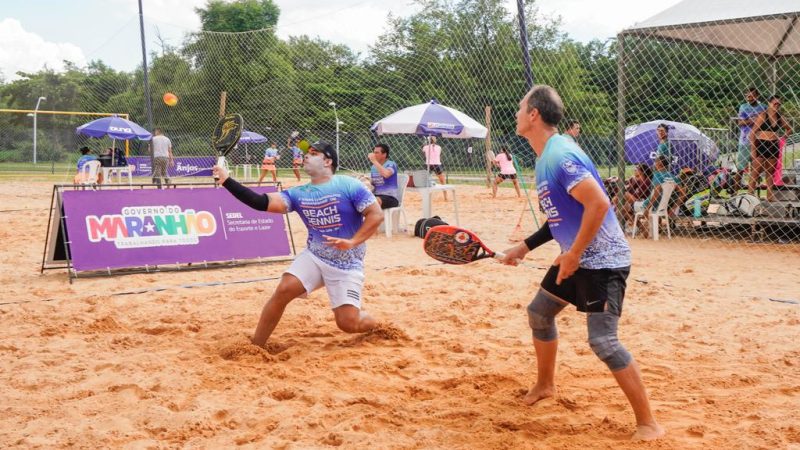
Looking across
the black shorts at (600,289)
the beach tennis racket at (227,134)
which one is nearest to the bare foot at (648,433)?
the black shorts at (600,289)

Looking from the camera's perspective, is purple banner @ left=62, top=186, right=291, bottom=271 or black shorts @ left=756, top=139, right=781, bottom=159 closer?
purple banner @ left=62, top=186, right=291, bottom=271

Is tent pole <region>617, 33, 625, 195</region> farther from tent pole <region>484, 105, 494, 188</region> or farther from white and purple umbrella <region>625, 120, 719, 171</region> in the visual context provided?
tent pole <region>484, 105, 494, 188</region>

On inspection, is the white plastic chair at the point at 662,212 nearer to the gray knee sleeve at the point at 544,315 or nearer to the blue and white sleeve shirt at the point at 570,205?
the gray knee sleeve at the point at 544,315

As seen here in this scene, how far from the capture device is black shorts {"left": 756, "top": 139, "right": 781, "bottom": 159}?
1065 cm

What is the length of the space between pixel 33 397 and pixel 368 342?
2177mm

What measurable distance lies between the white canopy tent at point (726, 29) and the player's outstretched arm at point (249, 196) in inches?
306

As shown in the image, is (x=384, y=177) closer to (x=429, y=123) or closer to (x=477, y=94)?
(x=429, y=123)

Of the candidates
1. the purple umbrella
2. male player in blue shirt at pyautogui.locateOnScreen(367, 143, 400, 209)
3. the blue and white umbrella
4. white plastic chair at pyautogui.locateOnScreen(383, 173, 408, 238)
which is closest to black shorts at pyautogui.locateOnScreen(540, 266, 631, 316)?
male player in blue shirt at pyautogui.locateOnScreen(367, 143, 400, 209)

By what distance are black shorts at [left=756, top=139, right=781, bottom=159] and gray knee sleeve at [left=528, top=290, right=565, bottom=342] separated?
834 centimetres

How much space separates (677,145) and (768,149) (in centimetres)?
190

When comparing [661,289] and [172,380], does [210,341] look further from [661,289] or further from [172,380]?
[661,289]

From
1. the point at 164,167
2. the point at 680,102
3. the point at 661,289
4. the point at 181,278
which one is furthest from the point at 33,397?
the point at 680,102

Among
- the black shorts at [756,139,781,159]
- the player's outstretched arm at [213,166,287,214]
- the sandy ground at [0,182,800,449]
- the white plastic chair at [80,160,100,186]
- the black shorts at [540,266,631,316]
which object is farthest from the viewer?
the white plastic chair at [80,160,100,186]

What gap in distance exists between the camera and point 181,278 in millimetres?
7863
